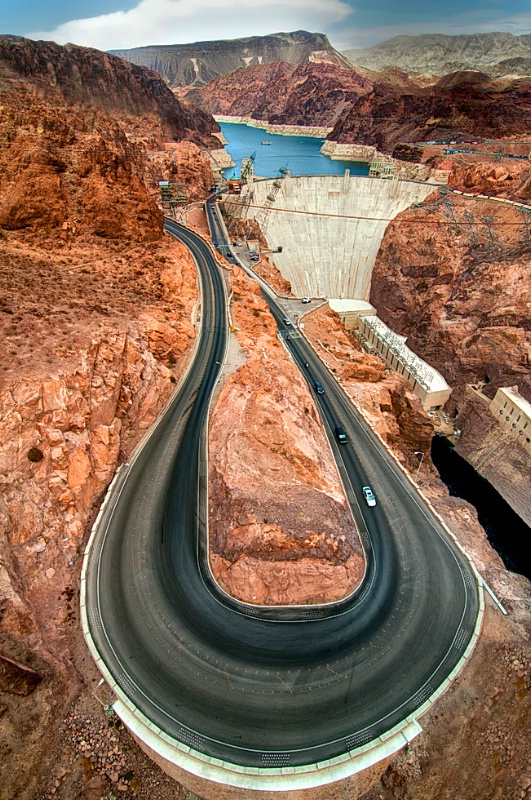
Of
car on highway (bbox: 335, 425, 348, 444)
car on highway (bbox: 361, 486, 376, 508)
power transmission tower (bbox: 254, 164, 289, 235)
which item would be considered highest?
power transmission tower (bbox: 254, 164, 289, 235)

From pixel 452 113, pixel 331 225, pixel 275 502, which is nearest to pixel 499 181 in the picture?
pixel 331 225

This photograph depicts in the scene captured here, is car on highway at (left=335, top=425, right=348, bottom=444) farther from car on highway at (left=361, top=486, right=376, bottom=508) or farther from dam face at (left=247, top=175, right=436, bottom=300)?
dam face at (left=247, top=175, right=436, bottom=300)

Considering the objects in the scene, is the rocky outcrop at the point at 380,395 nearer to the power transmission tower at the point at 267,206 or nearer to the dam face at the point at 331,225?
the dam face at the point at 331,225

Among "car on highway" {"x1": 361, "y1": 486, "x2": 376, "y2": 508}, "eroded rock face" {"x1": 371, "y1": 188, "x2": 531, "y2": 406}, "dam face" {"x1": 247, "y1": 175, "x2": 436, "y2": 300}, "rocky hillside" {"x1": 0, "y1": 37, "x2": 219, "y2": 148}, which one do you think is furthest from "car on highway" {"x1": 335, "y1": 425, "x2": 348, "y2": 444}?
"rocky hillside" {"x1": 0, "y1": 37, "x2": 219, "y2": 148}

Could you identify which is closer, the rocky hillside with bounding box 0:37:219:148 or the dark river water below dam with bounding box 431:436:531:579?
the dark river water below dam with bounding box 431:436:531:579

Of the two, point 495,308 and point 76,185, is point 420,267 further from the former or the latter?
point 76,185

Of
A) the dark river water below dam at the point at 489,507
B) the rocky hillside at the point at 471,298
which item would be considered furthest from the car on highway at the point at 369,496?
the rocky hillside at the point at 471,298

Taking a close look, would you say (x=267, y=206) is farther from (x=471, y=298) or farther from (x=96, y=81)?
(x=96, y=81)
